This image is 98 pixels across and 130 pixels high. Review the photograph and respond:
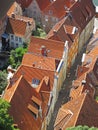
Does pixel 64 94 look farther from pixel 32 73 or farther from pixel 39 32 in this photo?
pixel 39 32

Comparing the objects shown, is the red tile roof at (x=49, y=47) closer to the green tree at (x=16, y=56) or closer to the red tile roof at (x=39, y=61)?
the red tile roof at (x=39, y=61)

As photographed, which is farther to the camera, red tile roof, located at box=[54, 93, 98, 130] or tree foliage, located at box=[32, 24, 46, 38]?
tree foliage, located at box=[32, 24, 46, 38]

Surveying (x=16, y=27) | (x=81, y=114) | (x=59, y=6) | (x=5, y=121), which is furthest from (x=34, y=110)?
(x=59, y=6)

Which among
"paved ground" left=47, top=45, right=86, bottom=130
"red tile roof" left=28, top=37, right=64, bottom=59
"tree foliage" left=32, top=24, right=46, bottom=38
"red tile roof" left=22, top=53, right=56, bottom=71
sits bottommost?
"paved ground" left=47, top=45, right=86, bottom=130

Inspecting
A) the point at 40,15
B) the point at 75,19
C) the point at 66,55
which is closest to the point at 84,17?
the point at 75,19

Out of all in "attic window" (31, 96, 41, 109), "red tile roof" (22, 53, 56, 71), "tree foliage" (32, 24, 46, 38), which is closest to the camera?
"attic window" (31, 96, 41, 109)

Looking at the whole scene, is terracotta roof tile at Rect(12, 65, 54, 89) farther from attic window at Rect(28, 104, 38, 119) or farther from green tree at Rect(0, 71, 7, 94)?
attic window at Rect(28, 104, 38, 119)

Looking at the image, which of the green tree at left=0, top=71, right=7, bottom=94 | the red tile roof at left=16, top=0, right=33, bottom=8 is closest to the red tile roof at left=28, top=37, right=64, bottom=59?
the green tree at left=0, top=71, right=7, bottom=94
